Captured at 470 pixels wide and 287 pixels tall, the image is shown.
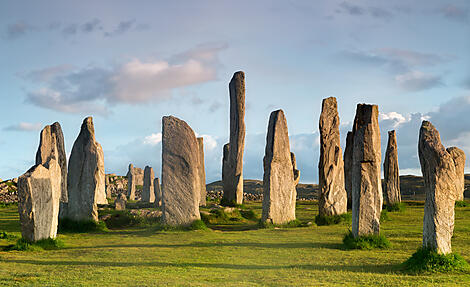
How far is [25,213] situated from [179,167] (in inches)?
226

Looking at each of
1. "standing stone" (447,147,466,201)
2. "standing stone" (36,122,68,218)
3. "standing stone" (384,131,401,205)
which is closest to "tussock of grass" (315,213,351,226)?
"standing stone" (384,131,401,205)

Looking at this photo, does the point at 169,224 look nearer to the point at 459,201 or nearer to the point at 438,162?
the point at 438,162

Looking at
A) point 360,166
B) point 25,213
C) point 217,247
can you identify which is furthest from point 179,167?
point 360,166

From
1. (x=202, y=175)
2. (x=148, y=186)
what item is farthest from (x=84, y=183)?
(x=148, y=186)

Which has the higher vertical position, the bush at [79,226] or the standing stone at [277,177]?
the standing stone at [277,177]

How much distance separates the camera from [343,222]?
739 inches

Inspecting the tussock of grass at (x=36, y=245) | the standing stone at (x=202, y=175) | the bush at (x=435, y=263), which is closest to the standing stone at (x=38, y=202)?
the tussock of grass at (x=36, y=245)

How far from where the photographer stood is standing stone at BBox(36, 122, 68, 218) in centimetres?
2148

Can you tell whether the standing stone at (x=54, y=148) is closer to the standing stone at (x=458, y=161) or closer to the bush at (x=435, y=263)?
the bush at (x=435, y=263)

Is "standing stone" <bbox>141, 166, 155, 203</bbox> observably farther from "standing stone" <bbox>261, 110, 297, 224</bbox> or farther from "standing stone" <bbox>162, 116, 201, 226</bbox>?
"standing stone" <bbox>261, 110, 297, 224</bbox>

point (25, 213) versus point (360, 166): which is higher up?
point (360, 166)

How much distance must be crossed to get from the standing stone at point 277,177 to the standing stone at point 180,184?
262cm

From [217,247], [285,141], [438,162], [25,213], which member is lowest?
[217,247]

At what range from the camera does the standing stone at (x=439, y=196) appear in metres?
10.3
